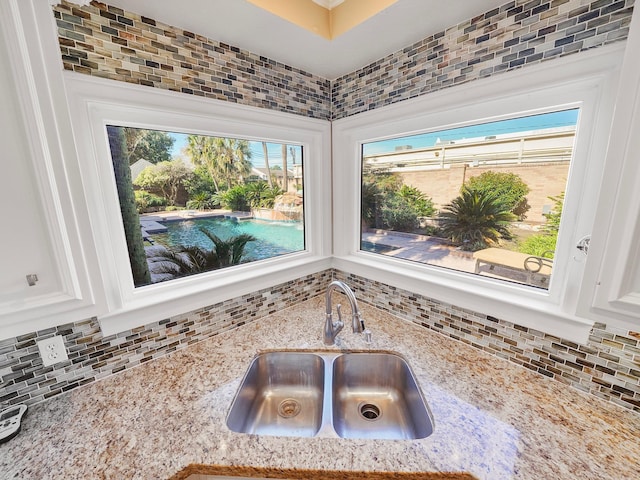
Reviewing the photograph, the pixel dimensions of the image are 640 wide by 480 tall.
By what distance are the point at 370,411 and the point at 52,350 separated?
4.20 feet

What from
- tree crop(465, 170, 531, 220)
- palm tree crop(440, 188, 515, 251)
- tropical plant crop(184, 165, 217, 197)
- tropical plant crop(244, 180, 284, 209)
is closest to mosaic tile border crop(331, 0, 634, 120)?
tree crop(465, 170, 531, 220)

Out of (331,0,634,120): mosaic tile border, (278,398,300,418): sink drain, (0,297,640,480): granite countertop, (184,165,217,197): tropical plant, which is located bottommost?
(278,398,300,418): sink drain

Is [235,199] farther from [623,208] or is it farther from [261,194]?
[623,208]

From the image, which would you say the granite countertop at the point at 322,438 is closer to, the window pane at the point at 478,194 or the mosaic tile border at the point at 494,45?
the window pane at the point at 478,194

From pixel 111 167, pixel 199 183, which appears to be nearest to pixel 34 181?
pixel 111 167

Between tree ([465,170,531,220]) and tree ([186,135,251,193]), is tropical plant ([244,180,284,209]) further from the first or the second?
tree ([465,170,531,220])

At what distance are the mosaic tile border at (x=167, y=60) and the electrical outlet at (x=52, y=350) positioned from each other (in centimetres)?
96

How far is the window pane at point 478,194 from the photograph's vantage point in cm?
103

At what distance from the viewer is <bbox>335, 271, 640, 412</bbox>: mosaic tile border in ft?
2.73

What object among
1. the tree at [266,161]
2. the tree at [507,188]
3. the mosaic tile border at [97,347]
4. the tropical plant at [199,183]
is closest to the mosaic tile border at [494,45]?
the tree at [507,188]

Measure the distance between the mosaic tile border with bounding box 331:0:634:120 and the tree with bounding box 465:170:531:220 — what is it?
42 centimetres

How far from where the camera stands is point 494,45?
3.23 feet

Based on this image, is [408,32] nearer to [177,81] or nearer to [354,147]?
[354,147]

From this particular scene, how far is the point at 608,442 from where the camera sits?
0.75 m
